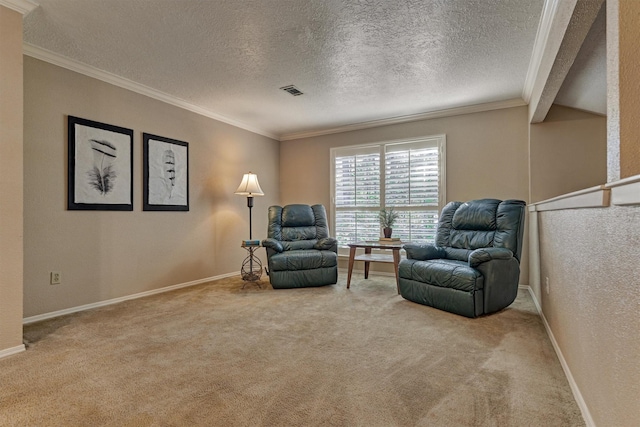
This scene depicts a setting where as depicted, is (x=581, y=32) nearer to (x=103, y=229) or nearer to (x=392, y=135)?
(x=392, y=135)

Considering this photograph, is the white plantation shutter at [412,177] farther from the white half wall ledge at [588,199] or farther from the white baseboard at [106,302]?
the white baseboard at [106,302]

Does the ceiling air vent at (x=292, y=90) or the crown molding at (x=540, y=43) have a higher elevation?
the ceiling air vent at (x=292, y=90)

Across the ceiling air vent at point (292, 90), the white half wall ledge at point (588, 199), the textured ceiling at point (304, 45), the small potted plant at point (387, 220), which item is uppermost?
the textured ceiling at point (304, 45)

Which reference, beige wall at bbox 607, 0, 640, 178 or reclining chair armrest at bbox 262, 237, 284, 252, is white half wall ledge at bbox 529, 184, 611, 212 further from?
reclining chair armrest at bbox 262, 237, 284, 252

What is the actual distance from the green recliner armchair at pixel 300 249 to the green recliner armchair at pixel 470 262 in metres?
1.11

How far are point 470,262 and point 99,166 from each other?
386 cm

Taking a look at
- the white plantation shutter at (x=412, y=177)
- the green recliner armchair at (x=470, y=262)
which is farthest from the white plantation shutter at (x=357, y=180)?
the green recliner armchair at (x=470, y=262)

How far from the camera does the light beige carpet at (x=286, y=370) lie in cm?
156

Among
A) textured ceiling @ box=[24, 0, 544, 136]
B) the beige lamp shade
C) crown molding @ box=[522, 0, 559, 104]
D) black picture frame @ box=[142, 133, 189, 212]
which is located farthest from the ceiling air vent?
crown molding @ box=[522, 0, 559, 104]

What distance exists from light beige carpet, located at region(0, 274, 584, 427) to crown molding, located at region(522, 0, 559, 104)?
2.36 m

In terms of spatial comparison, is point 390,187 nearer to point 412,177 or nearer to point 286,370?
point 412,177

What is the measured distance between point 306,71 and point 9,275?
118 inches

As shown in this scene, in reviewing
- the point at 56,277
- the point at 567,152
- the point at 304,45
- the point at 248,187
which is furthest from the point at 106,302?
the point at 567,152

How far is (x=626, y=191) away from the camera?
38.7 inches
